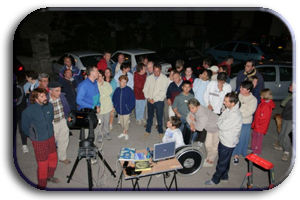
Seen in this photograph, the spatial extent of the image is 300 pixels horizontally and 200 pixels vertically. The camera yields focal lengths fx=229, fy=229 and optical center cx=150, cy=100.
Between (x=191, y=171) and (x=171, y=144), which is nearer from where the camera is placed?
(x=171, y=144)

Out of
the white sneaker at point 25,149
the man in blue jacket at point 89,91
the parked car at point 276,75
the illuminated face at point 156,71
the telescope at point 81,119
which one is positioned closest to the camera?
the telescope at point 81,119

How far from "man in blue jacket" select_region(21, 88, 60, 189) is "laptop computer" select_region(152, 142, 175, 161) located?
6.56 ft

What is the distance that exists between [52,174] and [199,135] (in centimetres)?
352

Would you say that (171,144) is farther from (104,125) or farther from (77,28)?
(77,28)

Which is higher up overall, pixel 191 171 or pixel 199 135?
pixel 199 135

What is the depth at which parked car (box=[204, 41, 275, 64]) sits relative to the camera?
42.2ft

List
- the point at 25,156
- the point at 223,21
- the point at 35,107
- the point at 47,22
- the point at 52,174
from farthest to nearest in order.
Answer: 1. the point at 223,21
2. the point at 47,22
3. the point at 25,156
4. the point at 52,174
5. the point at 35,107

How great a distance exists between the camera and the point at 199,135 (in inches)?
230

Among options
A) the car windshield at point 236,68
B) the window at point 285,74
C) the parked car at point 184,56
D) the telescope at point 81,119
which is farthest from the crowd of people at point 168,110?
the parked car at point 184,56

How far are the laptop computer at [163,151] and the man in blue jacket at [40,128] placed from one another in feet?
6.56

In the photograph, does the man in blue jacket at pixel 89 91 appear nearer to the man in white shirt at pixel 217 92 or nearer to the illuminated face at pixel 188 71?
the illuminated face at pixel 188 71

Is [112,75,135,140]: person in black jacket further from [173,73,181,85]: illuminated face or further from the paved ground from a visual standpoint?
[173,73,181,85]: illuminated face

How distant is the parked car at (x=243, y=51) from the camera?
12.9 metres

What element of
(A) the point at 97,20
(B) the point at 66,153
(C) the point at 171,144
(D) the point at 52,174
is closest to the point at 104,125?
(B) the point at 66,153
